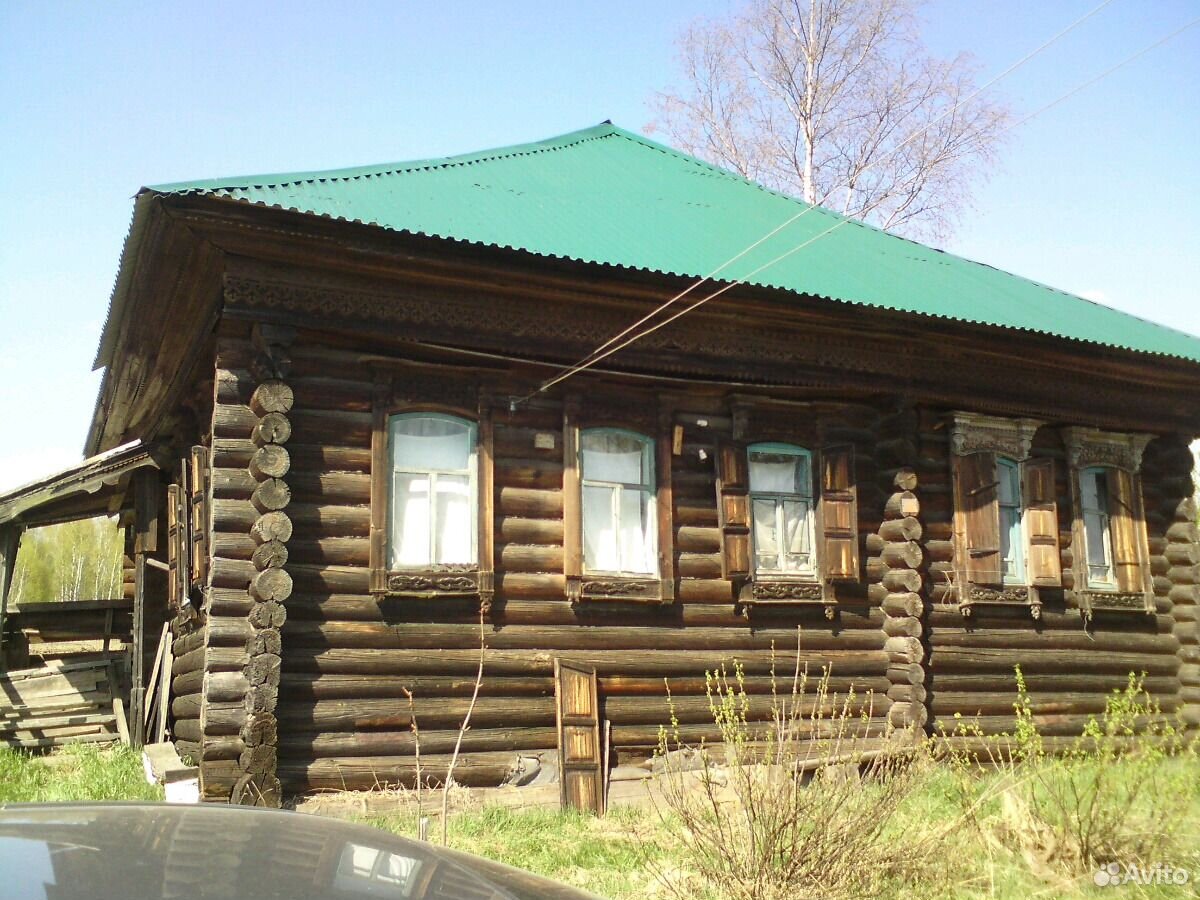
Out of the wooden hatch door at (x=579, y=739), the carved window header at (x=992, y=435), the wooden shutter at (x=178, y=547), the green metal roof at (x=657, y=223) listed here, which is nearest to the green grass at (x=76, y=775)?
the wooden shutter at (x=178, y=547)

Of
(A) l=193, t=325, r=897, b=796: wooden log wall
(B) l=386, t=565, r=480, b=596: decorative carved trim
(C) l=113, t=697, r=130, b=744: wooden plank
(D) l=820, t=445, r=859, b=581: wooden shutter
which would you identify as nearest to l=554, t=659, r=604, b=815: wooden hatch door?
(A) l=193, t=325, r=897, b=796: wooden log wall

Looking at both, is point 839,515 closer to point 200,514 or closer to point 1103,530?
point 1103,530

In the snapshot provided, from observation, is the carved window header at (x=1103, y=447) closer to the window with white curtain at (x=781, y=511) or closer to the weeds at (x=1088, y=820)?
the window with white curtain at (x=781, y=511)

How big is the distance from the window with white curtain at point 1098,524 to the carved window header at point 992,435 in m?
1.11

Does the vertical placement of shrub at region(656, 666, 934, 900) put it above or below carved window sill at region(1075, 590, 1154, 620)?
below

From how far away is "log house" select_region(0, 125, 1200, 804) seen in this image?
816cm

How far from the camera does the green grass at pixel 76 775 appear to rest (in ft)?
28.9

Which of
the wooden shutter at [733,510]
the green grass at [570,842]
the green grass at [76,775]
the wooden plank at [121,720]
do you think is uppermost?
the wooden shutter at [733,510]

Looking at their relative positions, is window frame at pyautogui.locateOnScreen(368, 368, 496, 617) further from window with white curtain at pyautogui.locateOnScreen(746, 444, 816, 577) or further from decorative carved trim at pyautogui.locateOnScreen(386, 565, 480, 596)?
window with white curtain at pyautogui.locateOnScreen(746, 444, 816, 577)

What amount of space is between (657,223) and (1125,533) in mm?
6256

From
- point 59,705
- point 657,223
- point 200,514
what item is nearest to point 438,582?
point 200,514

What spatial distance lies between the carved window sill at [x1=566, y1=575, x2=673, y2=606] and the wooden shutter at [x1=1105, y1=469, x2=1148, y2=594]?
228 inches

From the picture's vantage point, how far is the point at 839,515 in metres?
10.2

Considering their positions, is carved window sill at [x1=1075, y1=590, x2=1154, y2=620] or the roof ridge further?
carved window sill at [x1=1075, y1=590, x2=1154, y2=620]
